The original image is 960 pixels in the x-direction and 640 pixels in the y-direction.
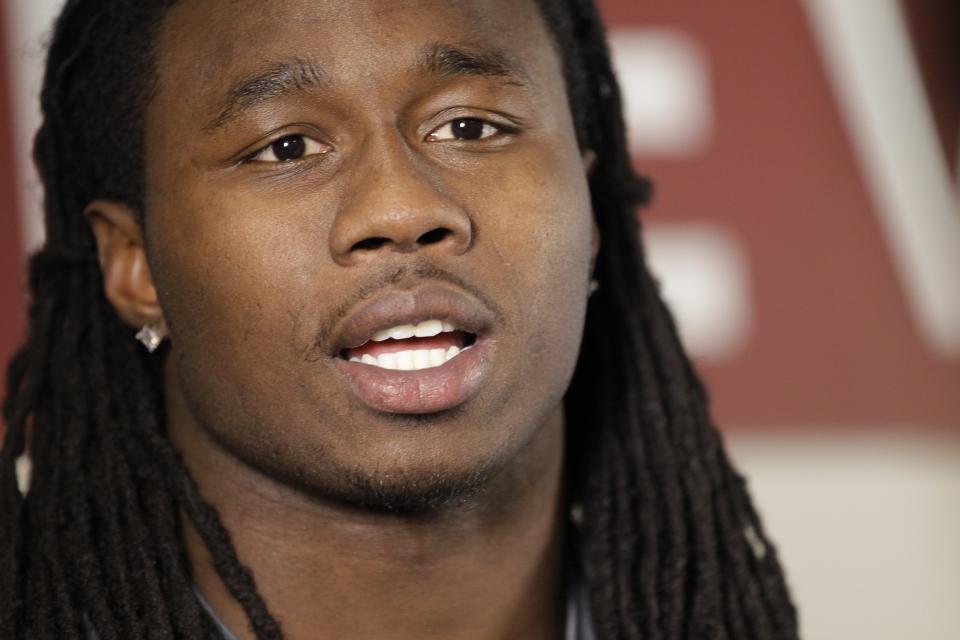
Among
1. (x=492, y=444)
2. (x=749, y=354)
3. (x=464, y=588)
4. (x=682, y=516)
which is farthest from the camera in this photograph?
(x=749, y=354)

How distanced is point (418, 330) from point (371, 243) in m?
0.10

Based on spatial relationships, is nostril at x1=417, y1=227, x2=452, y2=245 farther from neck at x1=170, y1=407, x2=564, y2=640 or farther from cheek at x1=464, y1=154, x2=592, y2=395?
neck at x1=170, y1=407, x2=564, y2=640

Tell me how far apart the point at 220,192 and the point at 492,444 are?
1.26ft

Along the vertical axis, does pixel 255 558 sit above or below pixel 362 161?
below

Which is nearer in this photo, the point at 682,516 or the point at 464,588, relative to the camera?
the point at 464,588

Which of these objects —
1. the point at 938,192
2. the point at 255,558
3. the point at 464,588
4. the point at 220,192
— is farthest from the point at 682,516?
the point at 938,192

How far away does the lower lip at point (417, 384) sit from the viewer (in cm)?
150

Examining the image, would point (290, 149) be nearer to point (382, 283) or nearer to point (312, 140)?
point (312, 140)

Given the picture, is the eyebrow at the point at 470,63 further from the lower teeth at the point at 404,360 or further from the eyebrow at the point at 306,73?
the lower teeth at the point at 404,360

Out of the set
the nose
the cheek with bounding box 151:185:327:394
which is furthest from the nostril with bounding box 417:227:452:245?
the cheek with bounding box 151:185:327:394

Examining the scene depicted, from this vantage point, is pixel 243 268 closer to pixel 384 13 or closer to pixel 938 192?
pixel 384 13

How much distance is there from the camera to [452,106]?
5.32ft

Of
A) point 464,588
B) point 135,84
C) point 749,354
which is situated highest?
point 135,84

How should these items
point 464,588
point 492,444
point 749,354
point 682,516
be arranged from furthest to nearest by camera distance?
point 749,354, point 682,516, point 464,588, point 492,444
